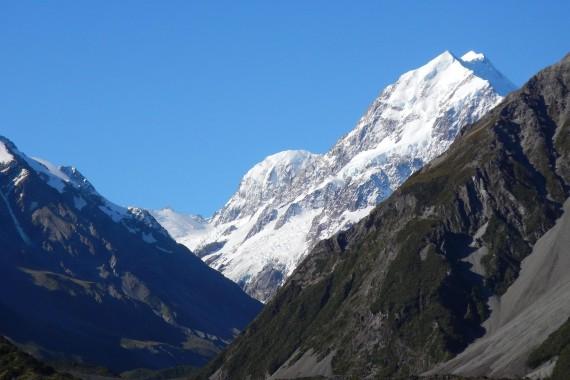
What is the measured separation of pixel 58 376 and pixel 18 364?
6055mm

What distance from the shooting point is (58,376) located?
155000mm

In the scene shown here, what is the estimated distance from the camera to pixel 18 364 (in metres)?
156
